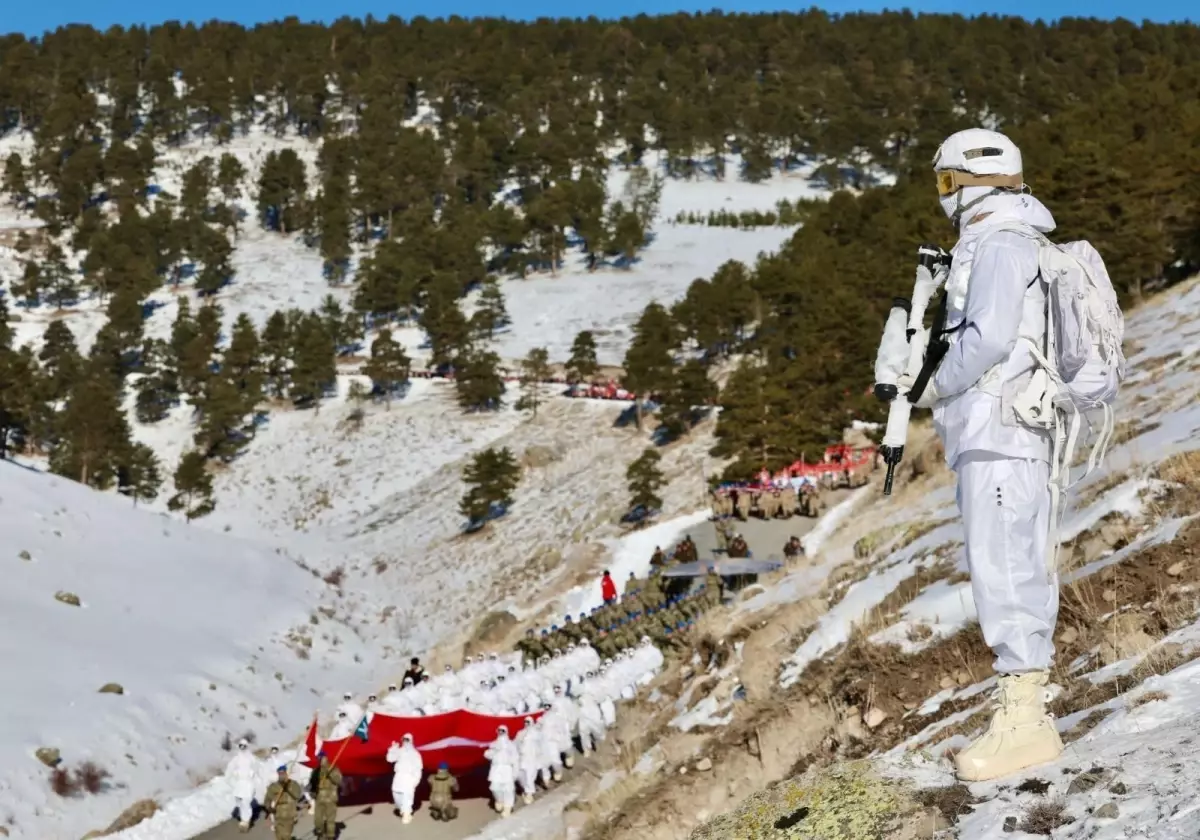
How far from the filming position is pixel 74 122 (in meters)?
143

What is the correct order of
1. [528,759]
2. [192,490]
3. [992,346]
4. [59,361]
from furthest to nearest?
1. [59,361]
2. [192,490]
3. [528,759]
4. [992,346]

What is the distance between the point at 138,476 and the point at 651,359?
3171cm

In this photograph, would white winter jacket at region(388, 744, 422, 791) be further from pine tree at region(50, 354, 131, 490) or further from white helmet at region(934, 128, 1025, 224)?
pine tree at region(50, 354, 131, 490)

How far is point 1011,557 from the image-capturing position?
4309 millimetres

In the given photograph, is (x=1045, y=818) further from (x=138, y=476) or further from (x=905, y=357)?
(x=138, y=476)

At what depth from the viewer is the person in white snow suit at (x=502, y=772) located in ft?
50.5

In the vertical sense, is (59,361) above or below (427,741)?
above

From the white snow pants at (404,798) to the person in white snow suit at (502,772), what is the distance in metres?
1.08

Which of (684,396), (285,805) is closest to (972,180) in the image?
(285,805)

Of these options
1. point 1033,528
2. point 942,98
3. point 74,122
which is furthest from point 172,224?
point 1033,528

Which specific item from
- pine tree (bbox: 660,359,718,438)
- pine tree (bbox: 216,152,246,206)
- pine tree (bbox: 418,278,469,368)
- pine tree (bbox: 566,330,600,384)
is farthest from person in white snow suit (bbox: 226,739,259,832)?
pine tree (bbox: 216,152,246,206)

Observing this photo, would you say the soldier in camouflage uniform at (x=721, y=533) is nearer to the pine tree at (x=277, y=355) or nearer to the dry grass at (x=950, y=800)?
the dry grass at (x=950, y=800)

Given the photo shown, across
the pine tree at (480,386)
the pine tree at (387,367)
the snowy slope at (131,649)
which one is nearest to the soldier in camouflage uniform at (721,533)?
the snowy slope at (131,649)

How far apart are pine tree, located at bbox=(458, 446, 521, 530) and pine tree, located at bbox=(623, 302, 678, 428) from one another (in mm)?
9456
